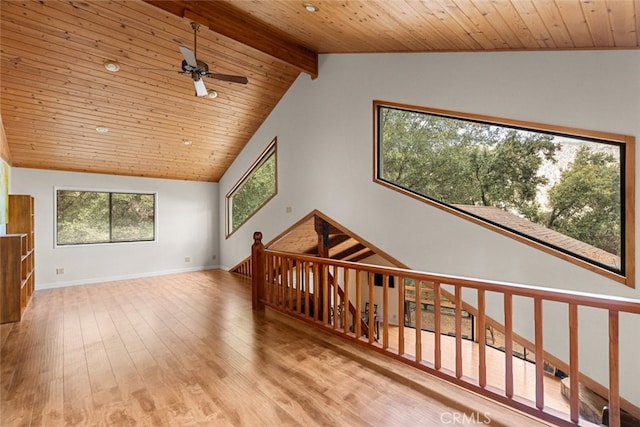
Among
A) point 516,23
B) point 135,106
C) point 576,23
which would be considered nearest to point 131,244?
point 135,106

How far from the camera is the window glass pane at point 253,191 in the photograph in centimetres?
611

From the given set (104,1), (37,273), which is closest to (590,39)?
(104,1)

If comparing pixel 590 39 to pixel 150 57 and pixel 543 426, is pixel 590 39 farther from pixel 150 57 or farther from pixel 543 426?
pixel 150 57

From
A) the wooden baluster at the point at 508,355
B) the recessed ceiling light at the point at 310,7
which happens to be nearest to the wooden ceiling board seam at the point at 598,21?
the wooden baluster at the point at 508,355

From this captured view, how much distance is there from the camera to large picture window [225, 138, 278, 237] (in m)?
6.09

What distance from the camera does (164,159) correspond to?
6430 millimetres

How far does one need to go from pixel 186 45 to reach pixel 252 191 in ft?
10.6

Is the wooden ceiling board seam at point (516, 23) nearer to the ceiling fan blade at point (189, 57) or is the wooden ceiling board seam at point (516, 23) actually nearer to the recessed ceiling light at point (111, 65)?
the ceiling fan blade at point (189, 57)

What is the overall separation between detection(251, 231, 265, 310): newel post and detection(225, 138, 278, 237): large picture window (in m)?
1.75

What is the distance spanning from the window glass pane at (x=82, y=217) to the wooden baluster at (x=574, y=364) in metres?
7.67

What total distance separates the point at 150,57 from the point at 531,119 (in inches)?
179

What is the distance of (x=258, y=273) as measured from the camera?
14.0ft

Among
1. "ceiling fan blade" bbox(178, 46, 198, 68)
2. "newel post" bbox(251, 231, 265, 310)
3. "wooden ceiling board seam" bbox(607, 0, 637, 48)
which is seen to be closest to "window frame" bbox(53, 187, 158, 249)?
"newel post" bbox(251, 231, 265, 310)

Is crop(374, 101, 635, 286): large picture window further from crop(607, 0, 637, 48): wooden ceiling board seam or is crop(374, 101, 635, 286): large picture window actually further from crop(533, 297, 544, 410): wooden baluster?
crop(533, 297, 544, 410): wooden baluster
